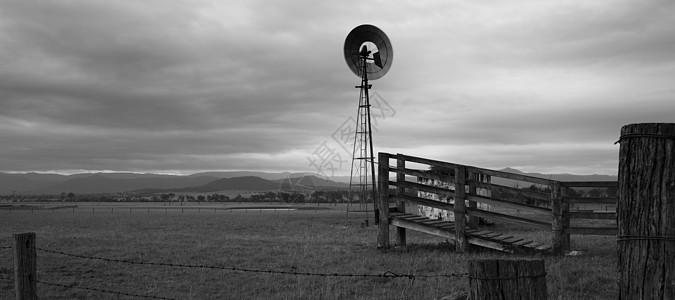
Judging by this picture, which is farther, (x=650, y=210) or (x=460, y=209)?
(x=460, y=209)

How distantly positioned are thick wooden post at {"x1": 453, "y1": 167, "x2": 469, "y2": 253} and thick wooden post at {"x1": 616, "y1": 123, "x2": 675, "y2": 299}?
9545 mm

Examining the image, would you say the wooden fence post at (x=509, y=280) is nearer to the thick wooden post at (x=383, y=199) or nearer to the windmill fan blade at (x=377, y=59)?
the thick wooden post at (x=383, y=199)

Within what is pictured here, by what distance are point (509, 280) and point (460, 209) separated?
1013 cm

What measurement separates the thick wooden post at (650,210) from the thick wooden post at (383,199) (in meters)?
10.9

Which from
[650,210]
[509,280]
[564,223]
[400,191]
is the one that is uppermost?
→ [650,210]

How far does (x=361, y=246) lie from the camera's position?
17000 mm

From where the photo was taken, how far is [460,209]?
13852 mm

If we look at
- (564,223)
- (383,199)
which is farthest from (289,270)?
(564,223)

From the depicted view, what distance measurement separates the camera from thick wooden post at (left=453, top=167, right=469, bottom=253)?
1377cm

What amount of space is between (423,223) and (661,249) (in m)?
10.7

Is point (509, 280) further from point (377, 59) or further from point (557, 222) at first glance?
point (377, 59)

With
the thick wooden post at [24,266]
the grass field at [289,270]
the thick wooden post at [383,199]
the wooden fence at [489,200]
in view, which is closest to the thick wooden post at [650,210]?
the grass field at [289,270]

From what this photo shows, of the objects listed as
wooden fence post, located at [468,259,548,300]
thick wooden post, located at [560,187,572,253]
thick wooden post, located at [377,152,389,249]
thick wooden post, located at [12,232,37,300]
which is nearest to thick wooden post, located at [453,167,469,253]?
thick wooden post, located at [377,152,389,249]

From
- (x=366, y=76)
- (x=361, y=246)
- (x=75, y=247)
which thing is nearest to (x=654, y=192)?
(x=361, y=246)
